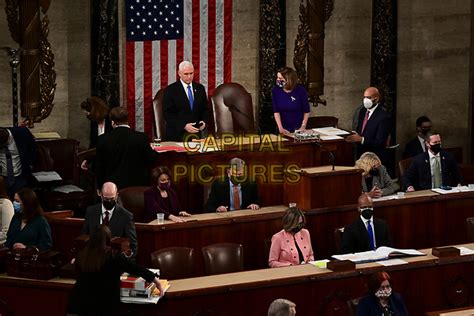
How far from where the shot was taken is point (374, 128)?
653 inches

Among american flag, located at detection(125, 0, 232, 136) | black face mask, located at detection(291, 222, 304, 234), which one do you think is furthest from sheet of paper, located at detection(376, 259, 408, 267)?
american flag, located at detection(125, 0, 232, 136)

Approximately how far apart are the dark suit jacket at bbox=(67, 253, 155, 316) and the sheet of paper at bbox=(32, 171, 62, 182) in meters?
4.58

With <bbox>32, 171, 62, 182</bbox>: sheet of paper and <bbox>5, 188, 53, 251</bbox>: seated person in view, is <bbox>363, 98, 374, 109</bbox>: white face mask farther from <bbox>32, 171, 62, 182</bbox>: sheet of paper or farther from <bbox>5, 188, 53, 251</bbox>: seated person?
<bbox>5, 188, 53, 251</bbox>: seated person

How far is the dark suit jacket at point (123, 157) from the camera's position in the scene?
1464cm

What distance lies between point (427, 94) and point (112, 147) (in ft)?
20.9

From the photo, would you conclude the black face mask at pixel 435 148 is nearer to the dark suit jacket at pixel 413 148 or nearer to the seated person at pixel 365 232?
the seated person at pixel 365 232

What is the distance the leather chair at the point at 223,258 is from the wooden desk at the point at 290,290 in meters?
0.37

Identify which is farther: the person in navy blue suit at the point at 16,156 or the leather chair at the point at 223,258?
the person in navy blue suit at the point at 16,156

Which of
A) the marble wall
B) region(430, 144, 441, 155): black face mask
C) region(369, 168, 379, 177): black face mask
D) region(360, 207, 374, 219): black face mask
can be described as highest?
the marble wall

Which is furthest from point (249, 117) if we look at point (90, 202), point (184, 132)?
point (90, 202)

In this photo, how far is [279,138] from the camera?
1590 centimetres

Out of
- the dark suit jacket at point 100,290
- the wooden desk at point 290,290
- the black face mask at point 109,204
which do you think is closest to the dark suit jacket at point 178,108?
the black face mask at point 109,204

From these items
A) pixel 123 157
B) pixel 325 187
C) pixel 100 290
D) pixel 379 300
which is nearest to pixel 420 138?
pixel 325 187

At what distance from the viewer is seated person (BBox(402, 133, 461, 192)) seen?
623 inches
